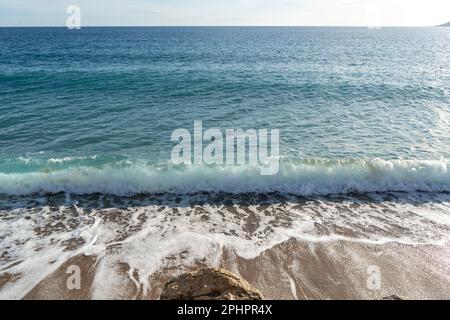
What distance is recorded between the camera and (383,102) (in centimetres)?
2184

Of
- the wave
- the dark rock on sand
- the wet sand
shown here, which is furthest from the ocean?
the dark rock on sand

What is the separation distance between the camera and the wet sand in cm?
663

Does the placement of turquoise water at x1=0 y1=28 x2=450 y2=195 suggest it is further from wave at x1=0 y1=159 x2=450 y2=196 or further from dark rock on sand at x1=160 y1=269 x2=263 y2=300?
→ dark rock on sand at x1=160 y1=269 x2=263 y2=300

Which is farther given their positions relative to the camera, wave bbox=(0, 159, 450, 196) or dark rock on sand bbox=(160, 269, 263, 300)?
wave bbox=(0, 159, 450, 196)

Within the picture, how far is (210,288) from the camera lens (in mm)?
4516

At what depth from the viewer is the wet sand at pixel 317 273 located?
6.63 meters

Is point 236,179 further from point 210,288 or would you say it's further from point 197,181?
point 210,288

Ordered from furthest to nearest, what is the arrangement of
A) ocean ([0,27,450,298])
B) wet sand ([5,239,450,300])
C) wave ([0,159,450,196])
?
1. wave ([0,159,450,196])
2. ocean ([0,27,450,298])
3. wet sand ([5,239,450,300])

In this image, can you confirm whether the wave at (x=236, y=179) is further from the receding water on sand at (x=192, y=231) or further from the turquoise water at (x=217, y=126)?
the receding water on sand at (x=192, y=231)

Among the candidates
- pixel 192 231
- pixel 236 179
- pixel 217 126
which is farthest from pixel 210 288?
pixel 217 126

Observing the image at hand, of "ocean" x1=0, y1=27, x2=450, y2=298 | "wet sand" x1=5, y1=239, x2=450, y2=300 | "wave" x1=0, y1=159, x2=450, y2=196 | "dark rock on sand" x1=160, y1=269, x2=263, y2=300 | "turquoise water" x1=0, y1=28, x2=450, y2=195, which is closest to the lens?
"dark rock on sand" x1=160, y1=269, x2=263, y2=300

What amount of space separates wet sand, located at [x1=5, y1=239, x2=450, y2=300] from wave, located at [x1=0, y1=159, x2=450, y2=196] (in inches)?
137

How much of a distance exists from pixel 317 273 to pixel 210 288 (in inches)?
139

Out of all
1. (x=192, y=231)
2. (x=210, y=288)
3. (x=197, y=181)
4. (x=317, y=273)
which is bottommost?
(x=317, y=273)
